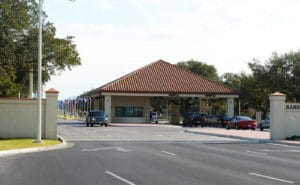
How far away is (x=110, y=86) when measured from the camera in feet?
202

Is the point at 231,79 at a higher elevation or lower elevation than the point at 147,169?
higher

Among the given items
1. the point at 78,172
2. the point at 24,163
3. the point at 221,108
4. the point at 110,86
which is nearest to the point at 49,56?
the point at 24,163

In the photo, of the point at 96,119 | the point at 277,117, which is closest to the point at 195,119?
the point at 96,119

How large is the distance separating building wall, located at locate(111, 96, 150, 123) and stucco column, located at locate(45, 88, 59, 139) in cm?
3604

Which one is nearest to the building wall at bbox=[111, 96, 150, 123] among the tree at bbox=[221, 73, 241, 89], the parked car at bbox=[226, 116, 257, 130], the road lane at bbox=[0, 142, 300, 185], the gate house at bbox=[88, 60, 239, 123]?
the gate house at bbox=[88, 60, 239, 123]

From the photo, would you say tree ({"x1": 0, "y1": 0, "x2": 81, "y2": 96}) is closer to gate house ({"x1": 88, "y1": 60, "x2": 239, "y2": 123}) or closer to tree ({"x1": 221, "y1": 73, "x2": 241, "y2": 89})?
gate house ({"x1": 88, "y1": 60, "x2": 239, "y2": 123})

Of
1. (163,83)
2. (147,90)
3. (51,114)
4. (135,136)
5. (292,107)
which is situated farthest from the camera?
(163,83)

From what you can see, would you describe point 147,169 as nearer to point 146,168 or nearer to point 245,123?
point 146,168

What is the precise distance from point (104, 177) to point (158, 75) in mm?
53966

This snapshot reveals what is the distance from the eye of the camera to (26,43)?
30.0 m

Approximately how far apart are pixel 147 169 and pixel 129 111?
51.2 meters

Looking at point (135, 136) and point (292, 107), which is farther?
point (135, 136)

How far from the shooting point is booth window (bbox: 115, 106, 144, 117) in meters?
66.2

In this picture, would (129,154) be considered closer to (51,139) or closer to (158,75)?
(51,139)
